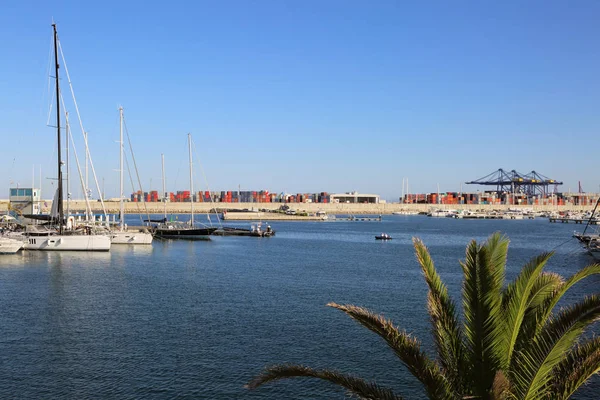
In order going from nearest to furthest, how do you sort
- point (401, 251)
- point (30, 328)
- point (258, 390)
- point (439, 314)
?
1. point (439, 314)
2. point (258, 390)
3. point (30, 328)
4. point (401, 251)

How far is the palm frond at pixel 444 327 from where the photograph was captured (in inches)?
347

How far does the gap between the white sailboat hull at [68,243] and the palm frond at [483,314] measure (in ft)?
164

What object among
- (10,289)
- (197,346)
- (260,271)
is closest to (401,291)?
(260,271)

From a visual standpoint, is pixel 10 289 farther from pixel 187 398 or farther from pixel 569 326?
pixel 569 326

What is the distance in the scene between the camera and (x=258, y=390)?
17.1m

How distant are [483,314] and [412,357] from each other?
1.19m

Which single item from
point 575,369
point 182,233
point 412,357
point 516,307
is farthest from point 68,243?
point 575,369

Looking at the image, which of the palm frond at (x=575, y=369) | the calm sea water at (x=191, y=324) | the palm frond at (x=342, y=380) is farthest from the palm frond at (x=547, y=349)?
the calm sea water at (x=191, y=324)

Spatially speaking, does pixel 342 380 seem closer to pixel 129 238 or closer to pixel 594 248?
pixel 594 248

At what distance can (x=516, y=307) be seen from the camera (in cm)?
828

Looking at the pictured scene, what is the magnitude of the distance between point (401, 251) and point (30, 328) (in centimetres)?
4854

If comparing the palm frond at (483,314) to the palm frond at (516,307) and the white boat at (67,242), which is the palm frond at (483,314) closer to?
the palm frond at (516,307)

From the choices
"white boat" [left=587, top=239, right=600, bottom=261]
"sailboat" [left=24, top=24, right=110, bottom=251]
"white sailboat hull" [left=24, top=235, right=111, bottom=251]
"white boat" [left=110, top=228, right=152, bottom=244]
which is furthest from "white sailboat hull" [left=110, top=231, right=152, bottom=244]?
"white boat" [left=587, top=239, right=600, bottom=261]

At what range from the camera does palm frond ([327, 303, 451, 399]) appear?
809 centimetres
